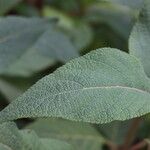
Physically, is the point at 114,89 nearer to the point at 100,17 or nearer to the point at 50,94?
the point at 50,94

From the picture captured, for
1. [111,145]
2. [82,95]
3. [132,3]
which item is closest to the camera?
[82,95]

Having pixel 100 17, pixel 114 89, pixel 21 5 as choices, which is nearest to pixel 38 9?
pixel 21 5

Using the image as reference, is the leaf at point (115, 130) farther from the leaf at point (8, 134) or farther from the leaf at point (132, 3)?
the leaf at point (8, 134)

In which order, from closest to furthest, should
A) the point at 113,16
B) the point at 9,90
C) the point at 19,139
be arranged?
the point at 19,139 → the point at 9,90 → the point at 113,16

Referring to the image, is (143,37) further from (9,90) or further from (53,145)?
(9,90)

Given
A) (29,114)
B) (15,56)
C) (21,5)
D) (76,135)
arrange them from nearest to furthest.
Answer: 1. (29,114)
2. (15,56)
3. (76,135)
4. (21,5)

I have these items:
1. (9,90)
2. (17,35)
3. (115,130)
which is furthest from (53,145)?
(9,90)
